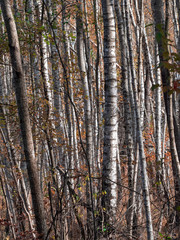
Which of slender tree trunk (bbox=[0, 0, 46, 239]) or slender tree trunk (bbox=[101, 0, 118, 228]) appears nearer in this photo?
slender tree trunk (bbox=[0, 0, 46, 239])

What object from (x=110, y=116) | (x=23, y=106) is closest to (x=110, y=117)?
(x=110, y=116)

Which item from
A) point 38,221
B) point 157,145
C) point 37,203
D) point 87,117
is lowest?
point 38,221

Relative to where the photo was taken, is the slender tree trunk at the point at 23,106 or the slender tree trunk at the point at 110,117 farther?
the slender tree trunk at the point at 110,117

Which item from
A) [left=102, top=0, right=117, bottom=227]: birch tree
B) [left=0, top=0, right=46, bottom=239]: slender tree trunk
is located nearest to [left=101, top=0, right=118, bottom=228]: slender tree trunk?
[left=102, top=0, right=117, bottom=227]: birch tree

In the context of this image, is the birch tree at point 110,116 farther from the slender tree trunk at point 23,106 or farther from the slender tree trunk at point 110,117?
the slender tree trunk at point 23,106

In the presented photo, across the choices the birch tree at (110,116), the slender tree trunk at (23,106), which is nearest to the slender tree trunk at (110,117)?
the birch tree at (110,116)

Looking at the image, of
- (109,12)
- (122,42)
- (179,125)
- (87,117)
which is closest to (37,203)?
(179,125)

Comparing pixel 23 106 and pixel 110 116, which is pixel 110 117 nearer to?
pixel 110 116

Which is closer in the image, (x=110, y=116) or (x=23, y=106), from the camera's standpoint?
(x=23, y=106)

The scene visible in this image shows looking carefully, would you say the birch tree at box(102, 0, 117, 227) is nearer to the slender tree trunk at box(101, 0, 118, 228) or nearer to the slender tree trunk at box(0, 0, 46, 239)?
the slender tree trunk at box(101, 0, 118, 228)

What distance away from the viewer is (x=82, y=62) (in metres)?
6.72

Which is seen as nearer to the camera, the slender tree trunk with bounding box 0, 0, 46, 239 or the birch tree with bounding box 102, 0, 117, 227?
the slender tree trunk with bounding box 0, 0, 46, 239

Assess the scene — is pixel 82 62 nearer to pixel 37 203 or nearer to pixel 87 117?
pixel 87 117

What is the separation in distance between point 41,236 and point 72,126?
4.99 meters
